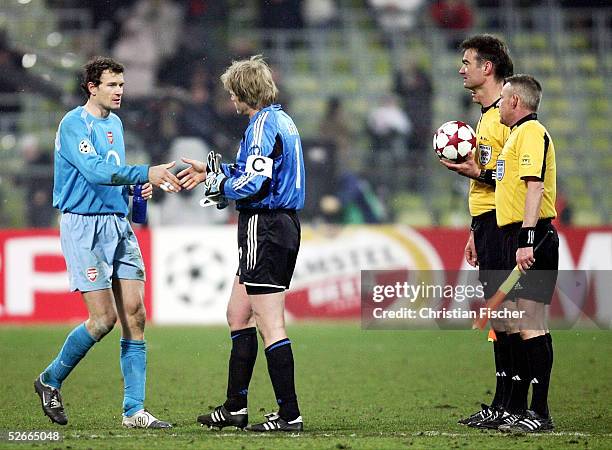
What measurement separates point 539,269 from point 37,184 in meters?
9.90

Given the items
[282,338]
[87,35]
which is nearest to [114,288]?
[282,338]

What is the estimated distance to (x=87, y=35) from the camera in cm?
1664

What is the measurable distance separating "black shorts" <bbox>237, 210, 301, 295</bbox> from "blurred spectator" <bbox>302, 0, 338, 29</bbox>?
1161cm

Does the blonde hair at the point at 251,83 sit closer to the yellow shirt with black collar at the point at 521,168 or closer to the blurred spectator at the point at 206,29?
the yellow shirt with black collar at the point at 521,168

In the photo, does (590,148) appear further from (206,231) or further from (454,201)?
(206,231)

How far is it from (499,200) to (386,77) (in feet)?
36.4

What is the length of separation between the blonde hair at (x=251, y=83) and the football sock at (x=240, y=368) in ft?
4.22

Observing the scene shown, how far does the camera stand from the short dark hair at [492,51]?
21.3ft

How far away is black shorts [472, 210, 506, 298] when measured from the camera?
6.32 metres

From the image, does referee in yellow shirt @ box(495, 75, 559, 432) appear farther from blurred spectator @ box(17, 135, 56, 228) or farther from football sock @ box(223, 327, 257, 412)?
blurred spectator @ box(17, 135, 56, 228)

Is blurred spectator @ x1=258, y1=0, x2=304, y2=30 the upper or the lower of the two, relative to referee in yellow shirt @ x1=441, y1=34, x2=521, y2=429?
upper

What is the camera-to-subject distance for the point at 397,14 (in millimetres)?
17297

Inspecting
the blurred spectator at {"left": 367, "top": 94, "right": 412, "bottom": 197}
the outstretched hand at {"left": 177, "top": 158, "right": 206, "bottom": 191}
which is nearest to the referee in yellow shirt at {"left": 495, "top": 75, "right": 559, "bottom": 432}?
the outstretched hand at {"left": 177, "top": 158, "right": 206, "bottom": 191}

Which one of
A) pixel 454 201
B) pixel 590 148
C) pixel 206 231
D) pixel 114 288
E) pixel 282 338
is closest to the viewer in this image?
pixel 282 338
